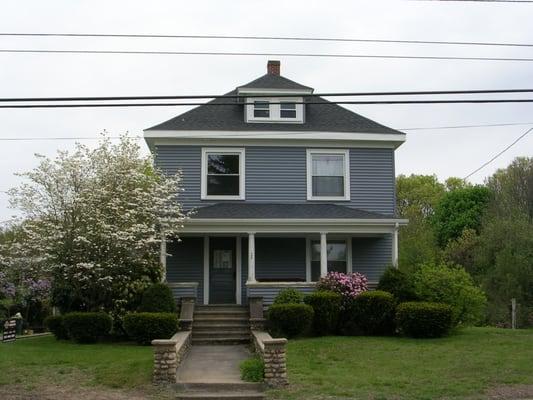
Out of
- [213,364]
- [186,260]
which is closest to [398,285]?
[213,364]

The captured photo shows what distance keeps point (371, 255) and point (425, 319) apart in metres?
5.12

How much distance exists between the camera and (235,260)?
67.4 feet

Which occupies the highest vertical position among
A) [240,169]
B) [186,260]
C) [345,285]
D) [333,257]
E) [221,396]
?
[240,169]

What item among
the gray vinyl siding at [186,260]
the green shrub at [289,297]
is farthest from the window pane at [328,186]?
the green shrub at [289,297]

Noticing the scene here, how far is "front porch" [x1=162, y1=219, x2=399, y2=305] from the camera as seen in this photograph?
20156 mm

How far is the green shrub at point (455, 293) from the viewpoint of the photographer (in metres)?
17.1

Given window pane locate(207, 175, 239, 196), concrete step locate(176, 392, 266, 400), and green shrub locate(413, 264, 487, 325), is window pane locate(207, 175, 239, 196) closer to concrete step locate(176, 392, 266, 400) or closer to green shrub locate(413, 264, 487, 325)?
green shrub locate(413, 264, 487, 325)

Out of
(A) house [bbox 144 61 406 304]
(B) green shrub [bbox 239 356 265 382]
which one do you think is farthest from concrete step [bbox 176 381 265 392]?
(A) house [bbox 144 61 406 304]

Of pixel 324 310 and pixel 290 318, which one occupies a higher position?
pixel 324 310

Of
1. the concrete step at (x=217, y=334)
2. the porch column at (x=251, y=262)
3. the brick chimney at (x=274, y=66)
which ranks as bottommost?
the concrete step at (x=217, y=334)

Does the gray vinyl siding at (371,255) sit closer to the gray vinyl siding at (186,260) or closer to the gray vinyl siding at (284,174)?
the gray vinyl siding at (284,174)

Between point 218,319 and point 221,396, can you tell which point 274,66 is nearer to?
point 218,319

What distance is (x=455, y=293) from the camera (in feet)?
56.4

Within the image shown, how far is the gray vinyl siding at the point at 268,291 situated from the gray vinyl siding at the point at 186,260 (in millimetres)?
2610
